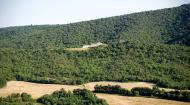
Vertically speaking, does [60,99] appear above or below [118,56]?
below

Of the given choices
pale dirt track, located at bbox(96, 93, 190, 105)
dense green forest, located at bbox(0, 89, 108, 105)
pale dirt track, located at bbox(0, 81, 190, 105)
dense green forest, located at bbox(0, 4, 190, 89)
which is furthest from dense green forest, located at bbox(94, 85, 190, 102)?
dense green forest, located at bbox(0, 89, 108, 105)

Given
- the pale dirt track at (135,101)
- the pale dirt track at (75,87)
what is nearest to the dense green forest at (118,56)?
the pale dirt track at (75,87)

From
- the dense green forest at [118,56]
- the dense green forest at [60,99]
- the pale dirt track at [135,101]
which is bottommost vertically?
the pale dirt track at [135,101]

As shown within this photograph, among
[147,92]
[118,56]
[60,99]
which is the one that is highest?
[118,56]

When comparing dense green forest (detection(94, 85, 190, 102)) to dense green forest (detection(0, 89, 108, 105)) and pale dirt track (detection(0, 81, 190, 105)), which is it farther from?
dense green forest (detection(0, 89, 108, 105))

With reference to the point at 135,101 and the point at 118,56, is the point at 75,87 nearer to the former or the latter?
the point at 135,101

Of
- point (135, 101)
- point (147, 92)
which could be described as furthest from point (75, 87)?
point (135, 101)

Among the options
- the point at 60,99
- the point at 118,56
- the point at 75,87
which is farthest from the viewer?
the point at 118,56

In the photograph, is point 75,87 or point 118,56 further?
point 118,56

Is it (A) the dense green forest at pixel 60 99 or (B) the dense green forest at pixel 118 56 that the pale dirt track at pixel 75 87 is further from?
(A) the dense green forest at pixel 60 99
